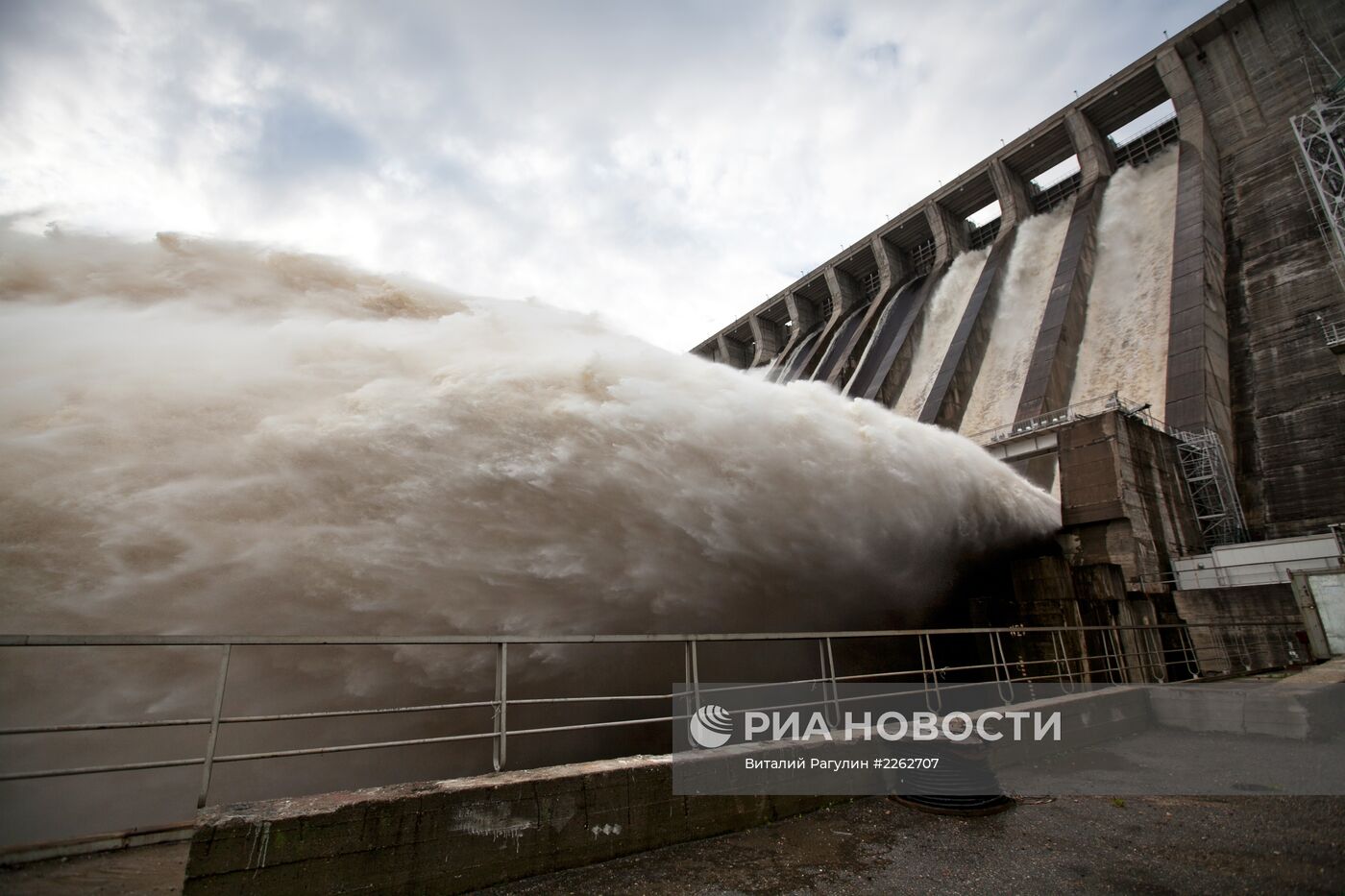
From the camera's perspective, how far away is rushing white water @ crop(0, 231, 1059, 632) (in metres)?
3.96

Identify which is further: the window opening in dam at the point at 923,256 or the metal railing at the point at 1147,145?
the window opening in dam at the point at 923,256

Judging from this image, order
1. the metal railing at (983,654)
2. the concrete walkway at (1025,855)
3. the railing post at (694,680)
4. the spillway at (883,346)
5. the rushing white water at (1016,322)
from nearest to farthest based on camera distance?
the concrete walkway at (1025,855) < the metal railing at (983,654) < the railing post at (694,680) < the rushing white water at (1016,322) < the spillway at (883,346)

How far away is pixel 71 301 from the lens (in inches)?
182

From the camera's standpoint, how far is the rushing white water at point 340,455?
396 centimetres

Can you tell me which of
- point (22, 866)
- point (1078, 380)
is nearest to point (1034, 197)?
point (1078, 380)

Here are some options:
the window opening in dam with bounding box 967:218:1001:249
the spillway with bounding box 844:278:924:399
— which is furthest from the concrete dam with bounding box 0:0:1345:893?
the window opening in dam with bounding box 967:218:1001:249

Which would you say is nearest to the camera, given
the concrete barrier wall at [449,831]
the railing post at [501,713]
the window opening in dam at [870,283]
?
the concrete barrier wall at [449,831]

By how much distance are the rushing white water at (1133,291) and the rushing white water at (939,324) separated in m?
5.43

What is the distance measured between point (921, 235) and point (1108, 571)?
1085 inches

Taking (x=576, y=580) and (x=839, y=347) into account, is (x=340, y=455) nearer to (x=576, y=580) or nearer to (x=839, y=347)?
(x=576, y=580)

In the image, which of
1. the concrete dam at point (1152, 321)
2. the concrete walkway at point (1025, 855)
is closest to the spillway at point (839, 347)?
the concrete dam at point (1152, 321)

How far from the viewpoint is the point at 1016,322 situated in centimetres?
2495

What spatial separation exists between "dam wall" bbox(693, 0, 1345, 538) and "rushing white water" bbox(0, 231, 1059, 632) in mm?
15102

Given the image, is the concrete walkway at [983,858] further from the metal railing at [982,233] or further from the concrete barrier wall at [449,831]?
the metal railing at [982,233]
